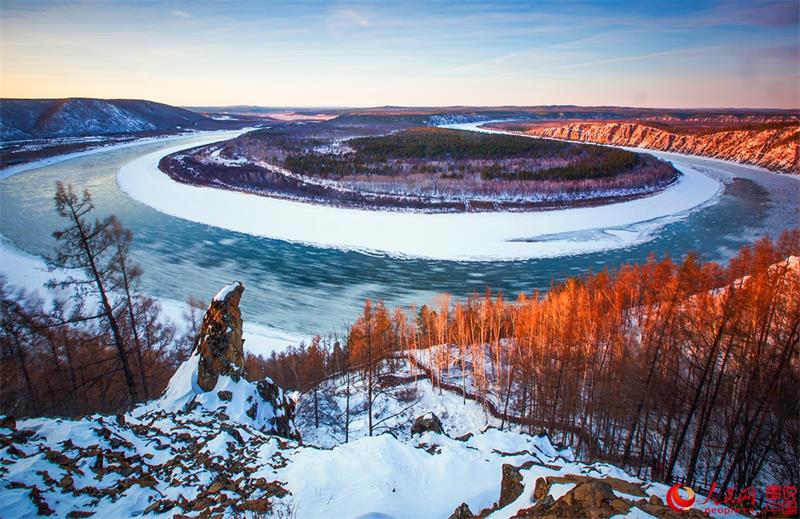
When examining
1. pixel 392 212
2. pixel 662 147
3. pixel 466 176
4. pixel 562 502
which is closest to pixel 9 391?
pixel 562 502

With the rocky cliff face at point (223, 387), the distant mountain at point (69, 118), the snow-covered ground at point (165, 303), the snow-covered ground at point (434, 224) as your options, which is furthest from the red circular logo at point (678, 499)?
the distant mountain at point (69, 118)

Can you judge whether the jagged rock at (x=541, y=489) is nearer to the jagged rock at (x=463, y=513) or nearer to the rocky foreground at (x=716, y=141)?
the jagged rock at (x=463, y=513)

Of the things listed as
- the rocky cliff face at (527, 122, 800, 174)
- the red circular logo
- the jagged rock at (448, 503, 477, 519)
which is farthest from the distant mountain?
the rocky cliff face at (527, 122, 800, 174)

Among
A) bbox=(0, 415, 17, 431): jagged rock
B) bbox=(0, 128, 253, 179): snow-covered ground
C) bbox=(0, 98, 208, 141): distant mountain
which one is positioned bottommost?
bbox=(0, 415, 17, 431): jagged rock

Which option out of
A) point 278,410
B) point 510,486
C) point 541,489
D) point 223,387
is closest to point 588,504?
point 541,489

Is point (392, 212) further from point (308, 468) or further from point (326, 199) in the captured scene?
point (308, 468)

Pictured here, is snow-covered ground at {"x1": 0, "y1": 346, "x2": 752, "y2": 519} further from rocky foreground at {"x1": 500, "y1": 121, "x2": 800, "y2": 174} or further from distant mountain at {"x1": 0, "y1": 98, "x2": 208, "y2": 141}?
distant mountain at {"x1": 0, "y1": 98, "x2": 208, "y2": 141}

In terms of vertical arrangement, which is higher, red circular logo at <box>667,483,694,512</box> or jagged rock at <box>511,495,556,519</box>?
jagged rock at <box>511,495,556,519</box>
